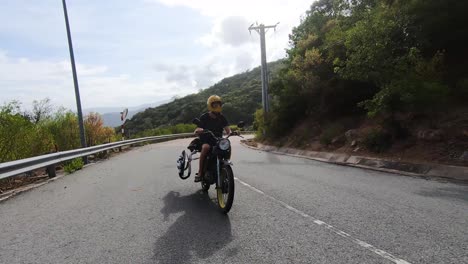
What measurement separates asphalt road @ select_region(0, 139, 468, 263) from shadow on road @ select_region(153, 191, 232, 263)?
15 mm

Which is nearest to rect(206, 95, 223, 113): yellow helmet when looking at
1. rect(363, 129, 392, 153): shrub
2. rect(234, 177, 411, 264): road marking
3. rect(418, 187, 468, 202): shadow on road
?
rect(234, 177, 411, 264): road marking

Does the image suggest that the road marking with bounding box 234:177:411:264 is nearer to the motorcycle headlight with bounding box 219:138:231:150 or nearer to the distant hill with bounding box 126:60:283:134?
the motorcycle headlight with bounding box 219:138:231:150

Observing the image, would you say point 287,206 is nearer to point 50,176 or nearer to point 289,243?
point 289,243

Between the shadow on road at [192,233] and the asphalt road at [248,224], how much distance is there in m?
0.02

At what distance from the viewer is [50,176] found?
493 inches

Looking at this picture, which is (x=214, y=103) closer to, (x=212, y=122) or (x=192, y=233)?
(x=212, y=122)

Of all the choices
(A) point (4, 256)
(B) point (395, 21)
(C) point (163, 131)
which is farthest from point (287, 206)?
(C) point (163, 131)

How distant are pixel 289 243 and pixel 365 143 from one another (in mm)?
10606

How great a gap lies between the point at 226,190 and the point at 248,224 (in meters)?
0.98

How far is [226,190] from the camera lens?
664 cm

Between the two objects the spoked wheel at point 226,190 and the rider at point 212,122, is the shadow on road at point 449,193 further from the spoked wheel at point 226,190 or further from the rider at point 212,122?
the rider at point 212,122

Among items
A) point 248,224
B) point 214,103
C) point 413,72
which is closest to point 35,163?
point 214,103

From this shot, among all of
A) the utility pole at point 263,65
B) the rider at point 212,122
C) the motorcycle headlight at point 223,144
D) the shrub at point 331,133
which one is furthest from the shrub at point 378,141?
the utility pole at point 263,65

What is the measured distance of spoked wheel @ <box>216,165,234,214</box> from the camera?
6445 mm
